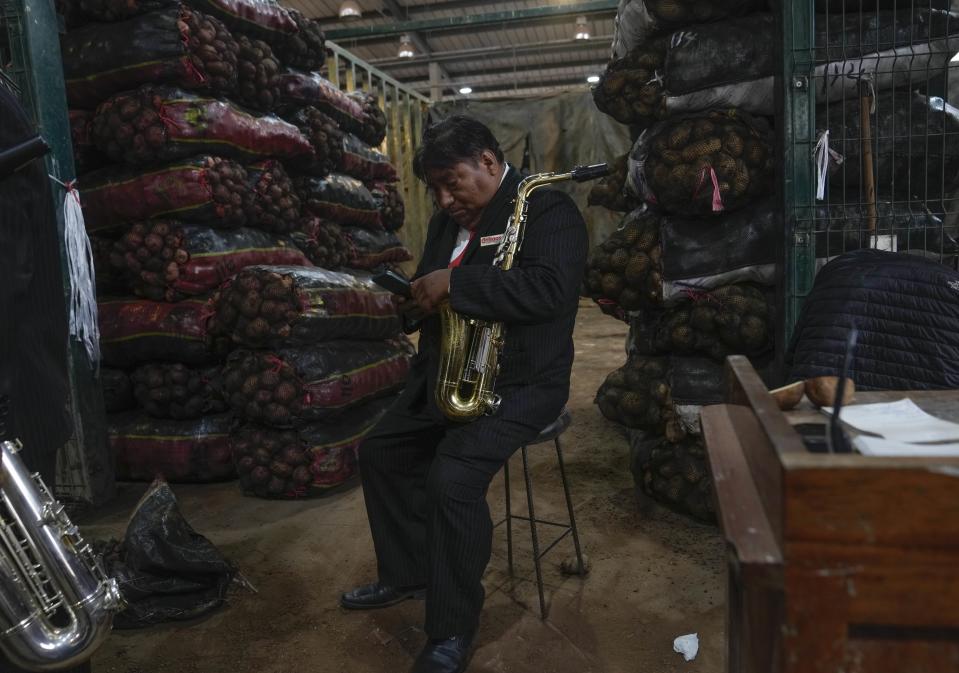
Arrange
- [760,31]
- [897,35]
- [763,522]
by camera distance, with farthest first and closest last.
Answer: [760,31], [897,35], [763,522]

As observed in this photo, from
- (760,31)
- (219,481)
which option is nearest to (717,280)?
(760,31)

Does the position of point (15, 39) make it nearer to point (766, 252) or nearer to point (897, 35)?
point (766, 252)

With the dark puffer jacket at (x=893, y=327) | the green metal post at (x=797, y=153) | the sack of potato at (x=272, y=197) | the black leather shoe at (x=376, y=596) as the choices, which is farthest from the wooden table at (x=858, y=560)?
the sack of potato at (x=272, y=197)

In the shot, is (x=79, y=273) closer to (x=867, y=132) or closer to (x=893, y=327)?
(x=893, y=327)

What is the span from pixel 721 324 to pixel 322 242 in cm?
265

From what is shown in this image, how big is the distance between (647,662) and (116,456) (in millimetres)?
3078

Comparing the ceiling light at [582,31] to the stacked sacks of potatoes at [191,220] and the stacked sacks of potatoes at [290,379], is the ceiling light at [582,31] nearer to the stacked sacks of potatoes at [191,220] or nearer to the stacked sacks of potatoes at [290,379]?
the stacked sacks of potatoes at [191,220]

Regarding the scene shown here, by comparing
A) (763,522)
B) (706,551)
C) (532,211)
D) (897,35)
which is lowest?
(706,551)

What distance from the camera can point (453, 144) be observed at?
231 centimetres

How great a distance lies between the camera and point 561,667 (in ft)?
7.25

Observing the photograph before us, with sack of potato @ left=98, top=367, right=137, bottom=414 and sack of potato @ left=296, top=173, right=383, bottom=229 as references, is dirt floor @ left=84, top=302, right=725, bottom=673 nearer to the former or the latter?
sack of potato @ left=98, top=367, right=137, bottom=414

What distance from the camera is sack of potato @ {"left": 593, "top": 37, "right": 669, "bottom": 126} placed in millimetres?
3271

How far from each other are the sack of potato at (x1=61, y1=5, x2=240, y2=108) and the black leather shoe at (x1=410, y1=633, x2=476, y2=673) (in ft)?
9.61

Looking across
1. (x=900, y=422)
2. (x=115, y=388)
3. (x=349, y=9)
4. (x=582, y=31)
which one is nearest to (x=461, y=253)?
(x=900, y=422)
